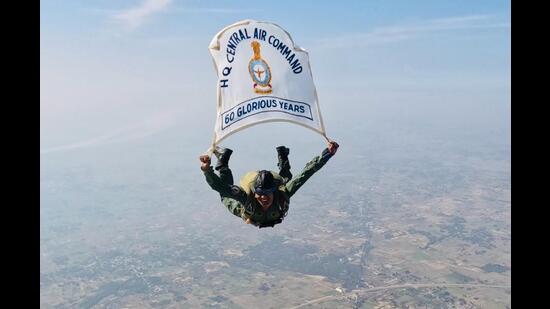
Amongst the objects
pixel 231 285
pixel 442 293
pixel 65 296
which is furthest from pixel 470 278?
pixel 65 296

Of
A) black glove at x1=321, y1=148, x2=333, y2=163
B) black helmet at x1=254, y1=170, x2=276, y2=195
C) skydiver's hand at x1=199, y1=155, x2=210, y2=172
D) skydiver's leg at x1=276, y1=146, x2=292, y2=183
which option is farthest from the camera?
skydiver's leg at x1=276, y1=146, x2=292, y2=183

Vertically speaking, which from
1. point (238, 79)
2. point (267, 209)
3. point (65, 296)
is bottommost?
point (65, 296)

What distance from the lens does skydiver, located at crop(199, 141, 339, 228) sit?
12.3 m

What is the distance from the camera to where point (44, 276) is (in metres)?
151

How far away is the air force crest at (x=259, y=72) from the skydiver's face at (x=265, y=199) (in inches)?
99.8

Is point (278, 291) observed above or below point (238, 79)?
below

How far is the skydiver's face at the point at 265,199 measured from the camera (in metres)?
12.3

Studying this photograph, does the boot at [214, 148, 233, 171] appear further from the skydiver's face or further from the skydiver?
the skydiver's face

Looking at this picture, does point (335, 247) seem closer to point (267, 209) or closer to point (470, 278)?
point (470, 278)

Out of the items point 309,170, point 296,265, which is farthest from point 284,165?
point 296,265

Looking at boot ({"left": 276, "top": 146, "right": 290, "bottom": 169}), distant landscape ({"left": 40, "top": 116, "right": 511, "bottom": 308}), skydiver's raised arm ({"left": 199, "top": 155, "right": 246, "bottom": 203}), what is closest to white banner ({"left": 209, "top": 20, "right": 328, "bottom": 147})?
skydiver's raised arm ({"left": 199, "top": 155, "right": 246, "bottom": 203})

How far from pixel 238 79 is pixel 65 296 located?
13570 cm

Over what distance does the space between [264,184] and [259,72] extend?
8.84 ft
